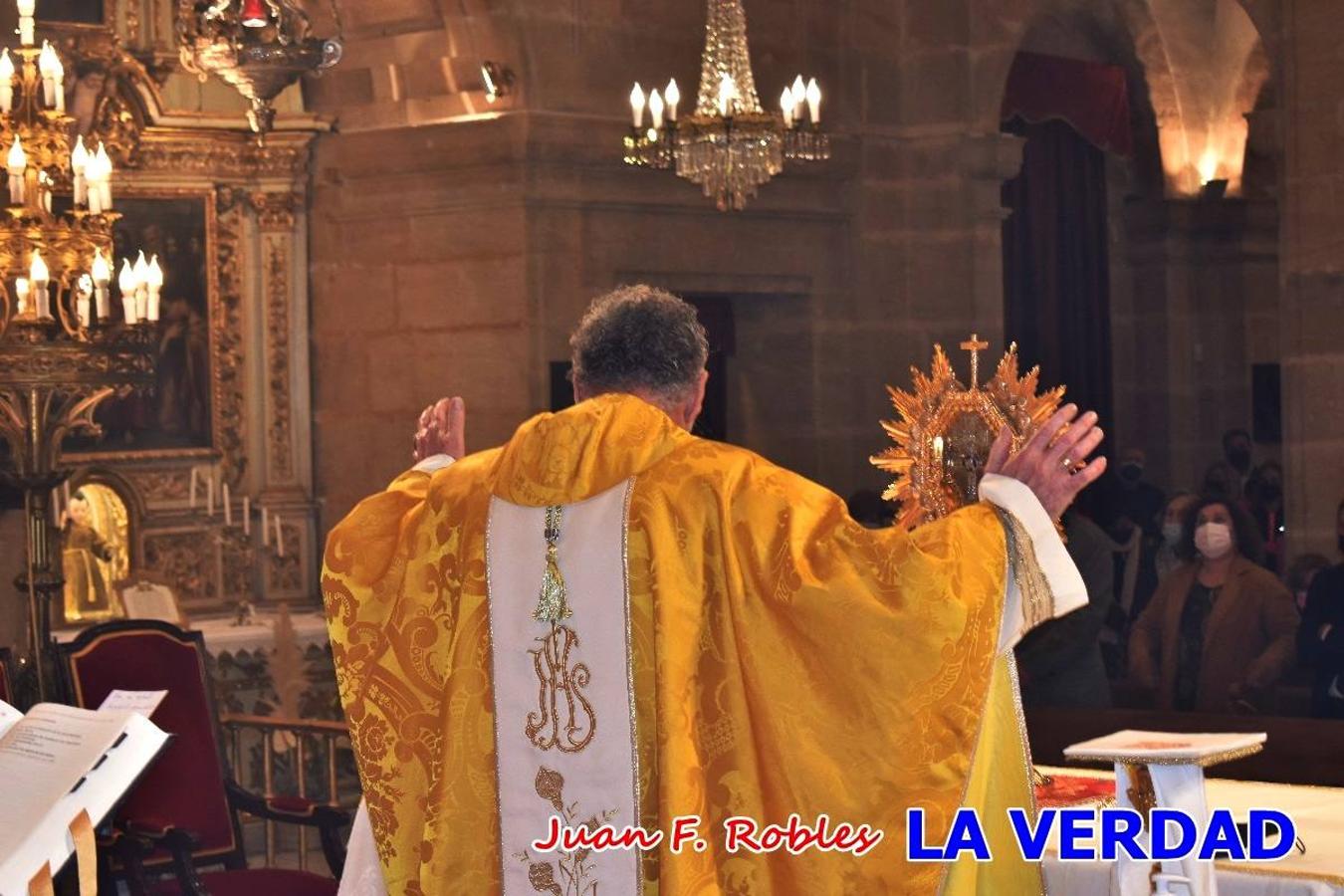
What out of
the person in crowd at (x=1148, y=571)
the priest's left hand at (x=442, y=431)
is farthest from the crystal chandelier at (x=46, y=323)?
the person in crowd at (x=1148, y=571)

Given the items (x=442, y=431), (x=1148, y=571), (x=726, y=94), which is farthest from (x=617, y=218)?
Answer: (x=442, y=431)

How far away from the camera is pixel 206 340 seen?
1116 centimetres

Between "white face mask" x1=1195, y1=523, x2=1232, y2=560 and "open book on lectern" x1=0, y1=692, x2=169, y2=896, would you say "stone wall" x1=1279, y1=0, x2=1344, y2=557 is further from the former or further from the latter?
"open book on lectern" x1=0, y1=692, x2=169, y2=896

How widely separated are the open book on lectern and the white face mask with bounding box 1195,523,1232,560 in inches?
203

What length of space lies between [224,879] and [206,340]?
221 inches

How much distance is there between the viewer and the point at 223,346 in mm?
11211

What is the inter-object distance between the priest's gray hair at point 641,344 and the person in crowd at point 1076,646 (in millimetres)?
1788

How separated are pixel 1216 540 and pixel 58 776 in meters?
5.33

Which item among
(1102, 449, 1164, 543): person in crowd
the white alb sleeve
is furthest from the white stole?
(1102, 449, 1164, 543): person in crowd

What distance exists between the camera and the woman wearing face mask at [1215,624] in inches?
299

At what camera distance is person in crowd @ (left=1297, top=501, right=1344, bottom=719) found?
737cm

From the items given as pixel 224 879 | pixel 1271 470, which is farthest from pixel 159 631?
pixel 1271 470

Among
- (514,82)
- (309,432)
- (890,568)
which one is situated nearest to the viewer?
(890,568)

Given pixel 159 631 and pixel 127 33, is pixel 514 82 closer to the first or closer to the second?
pixel 127 33
